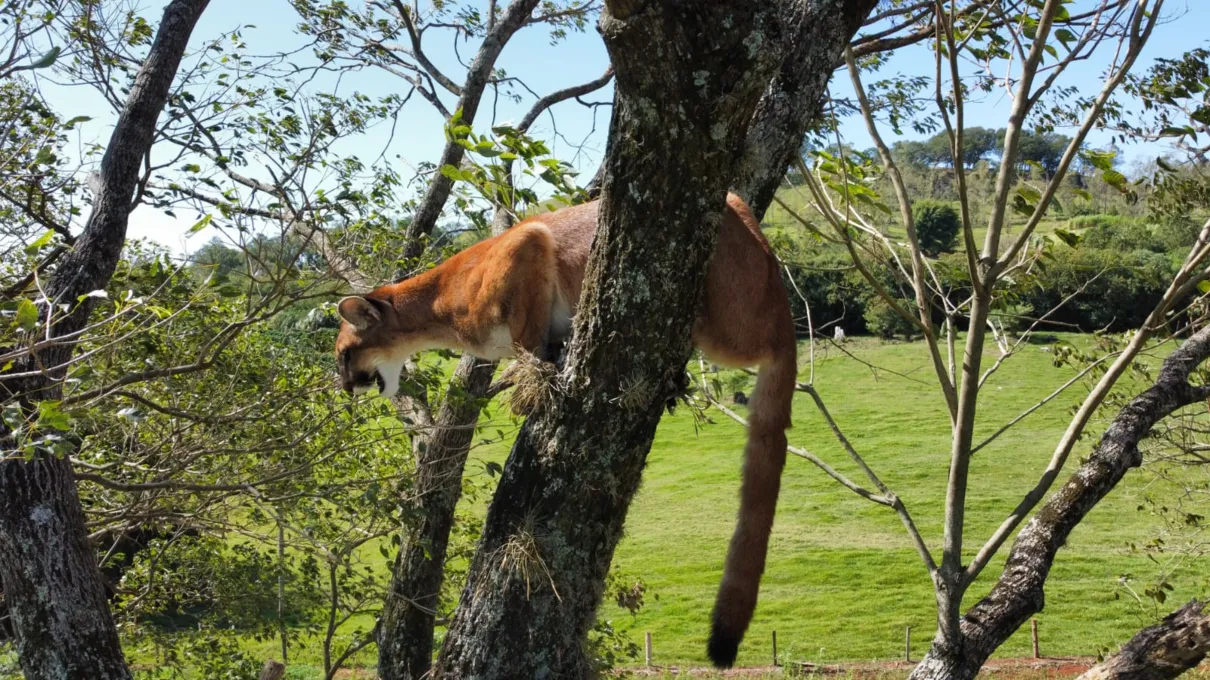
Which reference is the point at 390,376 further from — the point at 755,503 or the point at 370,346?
the point at 755,503

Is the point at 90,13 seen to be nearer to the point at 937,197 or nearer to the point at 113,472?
the point at 113,472

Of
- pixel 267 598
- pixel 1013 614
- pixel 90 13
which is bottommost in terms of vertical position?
pixel 267 598

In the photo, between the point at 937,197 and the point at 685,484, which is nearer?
the point at 685,484

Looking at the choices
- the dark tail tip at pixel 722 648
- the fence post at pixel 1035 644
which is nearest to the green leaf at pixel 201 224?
the dark tail tip at pixel 722 648

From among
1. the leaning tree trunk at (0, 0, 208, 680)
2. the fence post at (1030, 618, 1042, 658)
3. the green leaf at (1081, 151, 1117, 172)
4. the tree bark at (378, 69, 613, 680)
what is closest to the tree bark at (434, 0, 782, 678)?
the green leaf at (1081, 151, 1117, 172)

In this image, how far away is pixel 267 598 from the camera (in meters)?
11.3

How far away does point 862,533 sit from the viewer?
37125mm

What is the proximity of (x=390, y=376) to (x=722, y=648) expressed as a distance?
405 cm

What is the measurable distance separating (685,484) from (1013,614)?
36.6m

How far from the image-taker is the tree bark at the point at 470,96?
10539 mm

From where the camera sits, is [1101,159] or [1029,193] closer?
[1101,159]

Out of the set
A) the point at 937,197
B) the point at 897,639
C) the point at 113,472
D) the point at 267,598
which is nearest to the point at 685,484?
the point at 897,639

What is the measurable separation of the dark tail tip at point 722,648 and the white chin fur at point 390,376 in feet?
12.7

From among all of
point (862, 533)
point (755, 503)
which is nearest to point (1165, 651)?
point (755, 503)
